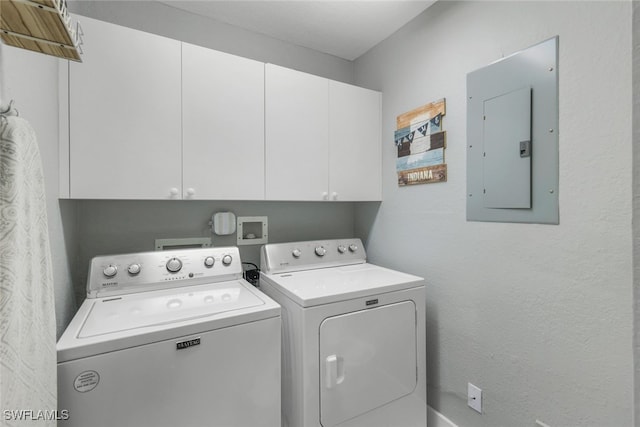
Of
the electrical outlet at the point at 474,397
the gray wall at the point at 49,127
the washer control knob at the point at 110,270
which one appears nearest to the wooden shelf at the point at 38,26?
the gray wall at the point at 49,127

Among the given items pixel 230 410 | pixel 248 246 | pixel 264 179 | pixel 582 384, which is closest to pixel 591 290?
pixel 582 384

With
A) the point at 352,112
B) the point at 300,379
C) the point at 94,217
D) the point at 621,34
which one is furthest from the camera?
the point at 352,112

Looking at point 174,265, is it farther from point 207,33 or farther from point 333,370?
point 207,33

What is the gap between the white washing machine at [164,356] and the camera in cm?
91

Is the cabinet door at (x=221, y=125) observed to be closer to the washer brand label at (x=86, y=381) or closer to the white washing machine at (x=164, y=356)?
the white washing machine at (x=164, y=356)

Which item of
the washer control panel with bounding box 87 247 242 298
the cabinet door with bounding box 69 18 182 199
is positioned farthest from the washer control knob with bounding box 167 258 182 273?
the cabinet door with bounding box 69 18 182 199

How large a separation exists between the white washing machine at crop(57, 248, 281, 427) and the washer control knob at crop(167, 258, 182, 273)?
0.32 feet

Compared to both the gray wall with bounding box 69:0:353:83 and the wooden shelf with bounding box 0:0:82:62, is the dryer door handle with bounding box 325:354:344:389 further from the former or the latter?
the gray wall with bounding box 69:0:353:83

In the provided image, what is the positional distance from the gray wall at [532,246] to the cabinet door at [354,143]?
19cm

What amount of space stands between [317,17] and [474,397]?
241cm

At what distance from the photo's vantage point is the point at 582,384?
44.3 inches

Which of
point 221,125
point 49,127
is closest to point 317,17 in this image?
point 221,125

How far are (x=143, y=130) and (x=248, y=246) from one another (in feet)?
3.11

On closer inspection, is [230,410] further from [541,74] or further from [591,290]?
[541,74]
